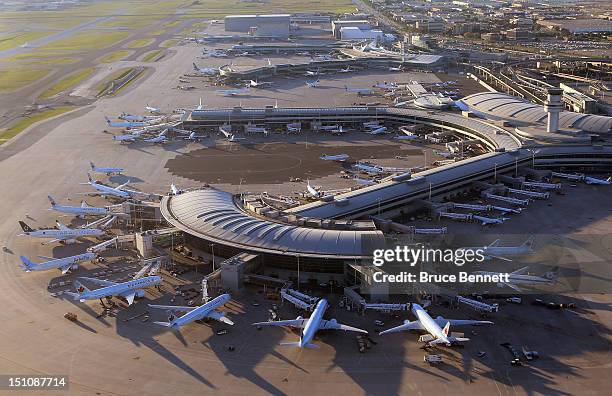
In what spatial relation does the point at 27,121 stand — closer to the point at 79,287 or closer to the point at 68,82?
the point at 68,82

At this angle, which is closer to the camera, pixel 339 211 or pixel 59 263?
pixel 59 263

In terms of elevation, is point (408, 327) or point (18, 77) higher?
point (18, 77)

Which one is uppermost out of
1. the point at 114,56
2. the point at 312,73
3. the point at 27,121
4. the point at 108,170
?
the point at 114,56

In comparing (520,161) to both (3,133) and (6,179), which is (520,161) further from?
(3,133)

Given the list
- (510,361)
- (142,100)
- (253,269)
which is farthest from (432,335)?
(142,100)

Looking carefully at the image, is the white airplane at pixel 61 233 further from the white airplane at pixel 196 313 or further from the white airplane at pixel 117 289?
the white airplane at pixel 196 313

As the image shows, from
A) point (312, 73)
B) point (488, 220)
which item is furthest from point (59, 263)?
point (312, 73)

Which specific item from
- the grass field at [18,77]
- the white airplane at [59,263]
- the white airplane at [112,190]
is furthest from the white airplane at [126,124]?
the white airplane at [59,263]
